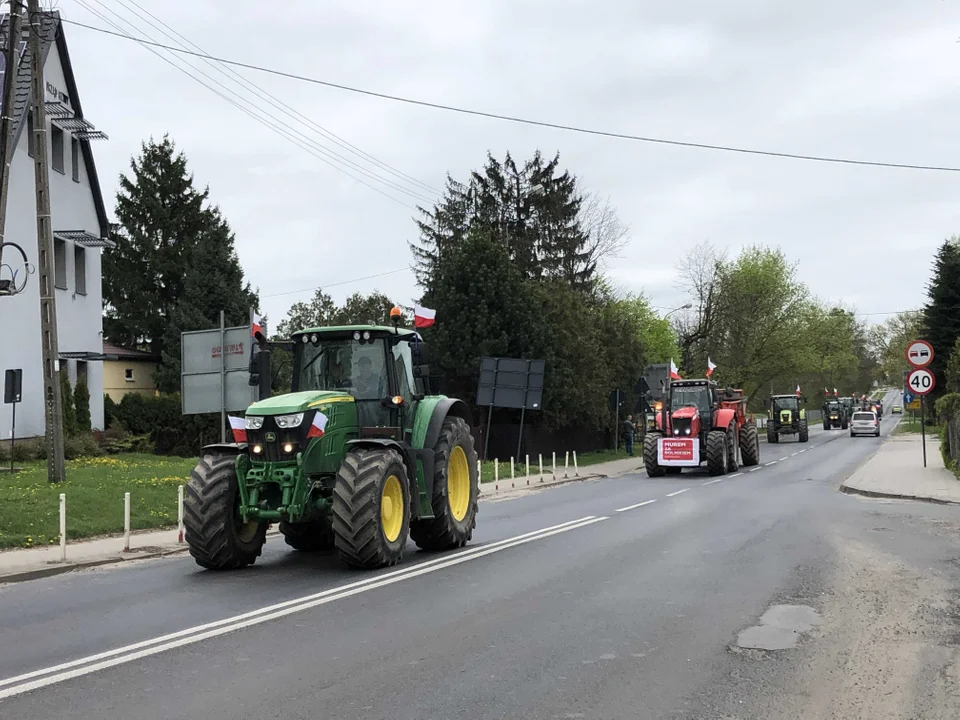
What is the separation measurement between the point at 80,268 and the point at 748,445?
76.1 ft

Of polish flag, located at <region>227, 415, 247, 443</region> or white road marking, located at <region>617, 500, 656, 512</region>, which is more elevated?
polish flag, located at <region>227, 415, 247, 443</region>

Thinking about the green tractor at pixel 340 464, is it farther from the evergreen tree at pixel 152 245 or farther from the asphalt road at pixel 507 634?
the evergreen tree at pixel 152 245

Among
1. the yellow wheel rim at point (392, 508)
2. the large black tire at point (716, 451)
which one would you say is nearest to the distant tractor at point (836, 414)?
the large black tire at point (716, 451)

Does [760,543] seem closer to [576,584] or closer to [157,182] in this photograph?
[576,584]

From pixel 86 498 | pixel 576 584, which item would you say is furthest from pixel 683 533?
pixel 86 498

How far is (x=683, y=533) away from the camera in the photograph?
15.0 m

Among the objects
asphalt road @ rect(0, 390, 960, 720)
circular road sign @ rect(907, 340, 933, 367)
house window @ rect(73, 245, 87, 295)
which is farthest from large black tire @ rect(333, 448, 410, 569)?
house window @ rect(73, 245, 87, 295)

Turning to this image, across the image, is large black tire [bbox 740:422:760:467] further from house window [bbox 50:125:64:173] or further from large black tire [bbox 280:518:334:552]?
large black tire [bbox 280:518:334:552]

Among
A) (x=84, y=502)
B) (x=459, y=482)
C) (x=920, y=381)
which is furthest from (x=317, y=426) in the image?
(x=920, y=381)

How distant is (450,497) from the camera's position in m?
13.3

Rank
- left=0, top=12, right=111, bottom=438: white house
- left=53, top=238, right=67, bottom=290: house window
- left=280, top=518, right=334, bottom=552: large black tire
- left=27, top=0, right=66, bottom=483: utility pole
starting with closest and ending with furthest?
1. left=280, top=518, right=334, bottom=552: large black tire
2. left=27, top=0, right=66, bottom=483: utility pole
3. left=0, top=12, right=111, bottom=438: white house
4. left=53, top=238, right=67, bottom=290: house window

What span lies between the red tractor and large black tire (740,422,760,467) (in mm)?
2332

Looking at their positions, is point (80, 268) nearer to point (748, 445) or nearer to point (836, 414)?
point (748, 445)

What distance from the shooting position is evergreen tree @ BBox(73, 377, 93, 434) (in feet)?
105
